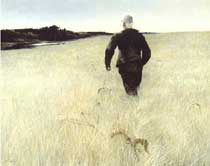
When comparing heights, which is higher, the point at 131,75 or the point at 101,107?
the point at 131,75

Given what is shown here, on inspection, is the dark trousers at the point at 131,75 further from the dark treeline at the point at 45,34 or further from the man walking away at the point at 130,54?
the dark treeline at the point at 45,34

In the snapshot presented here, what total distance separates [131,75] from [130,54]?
11 cm

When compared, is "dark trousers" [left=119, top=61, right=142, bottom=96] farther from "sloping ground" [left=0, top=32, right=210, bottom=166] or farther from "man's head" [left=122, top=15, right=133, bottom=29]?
"man's head" [left=122, top=15, right=133, bottom=29]

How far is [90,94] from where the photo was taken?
284 centimetres

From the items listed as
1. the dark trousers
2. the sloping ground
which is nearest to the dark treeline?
the sloping ground

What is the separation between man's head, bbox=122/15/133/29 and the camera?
2.83 meters

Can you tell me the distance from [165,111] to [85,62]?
463 millimetres

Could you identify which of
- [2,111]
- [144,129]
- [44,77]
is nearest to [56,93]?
[44,77]

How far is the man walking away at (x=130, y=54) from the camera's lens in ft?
9.30

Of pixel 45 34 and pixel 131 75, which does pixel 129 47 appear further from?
pixel 45 34

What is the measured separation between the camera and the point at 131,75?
2875 mm

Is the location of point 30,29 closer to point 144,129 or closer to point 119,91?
point 119,91

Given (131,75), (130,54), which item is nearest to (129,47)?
(130,54)

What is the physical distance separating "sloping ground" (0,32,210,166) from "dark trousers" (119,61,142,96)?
0.03m
